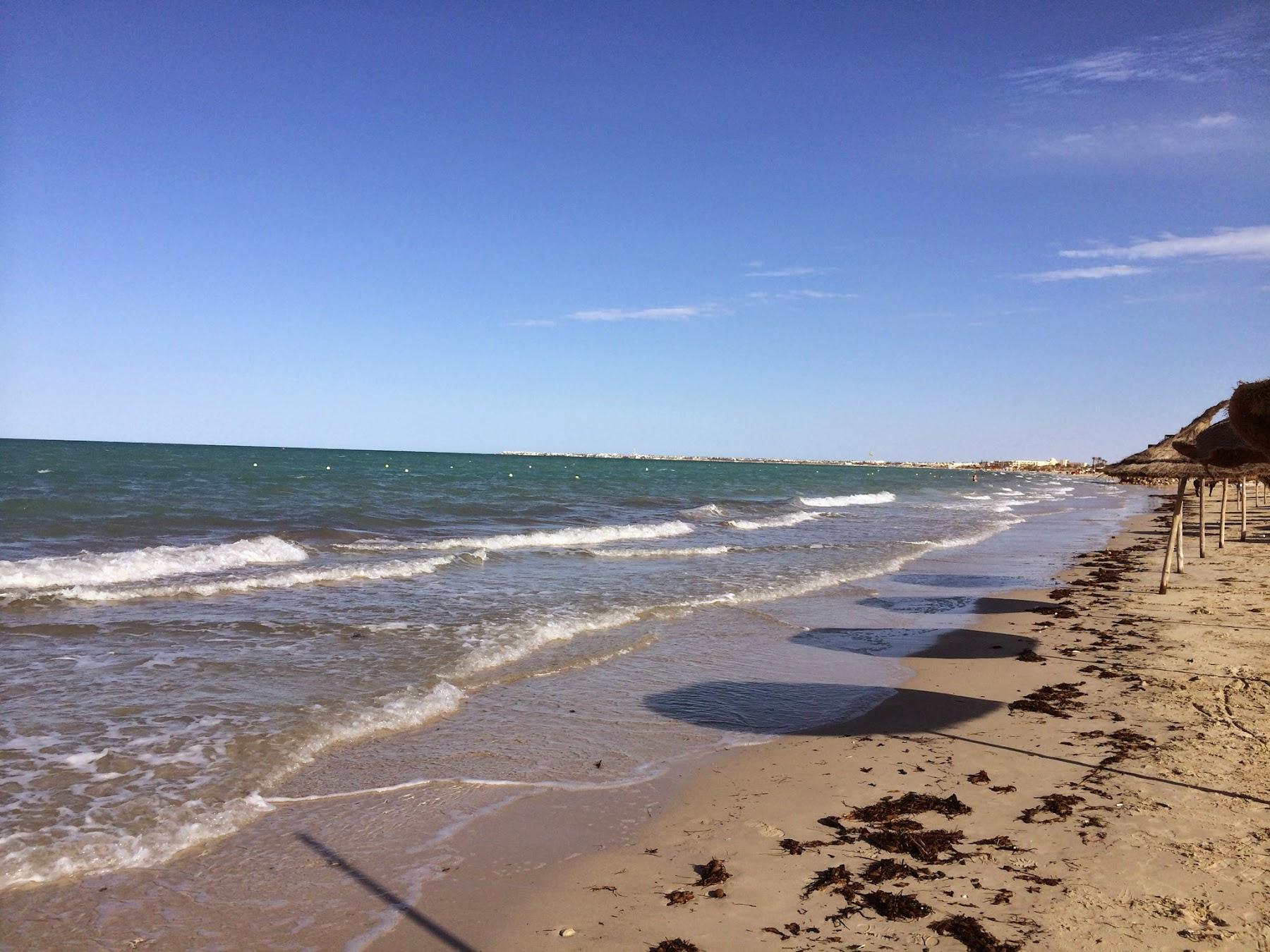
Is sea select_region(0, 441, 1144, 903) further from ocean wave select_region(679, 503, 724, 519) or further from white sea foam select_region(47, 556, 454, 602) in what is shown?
ocean wave select_region(679, 503, 724, 519)

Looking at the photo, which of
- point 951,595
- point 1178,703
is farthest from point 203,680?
point 951,595

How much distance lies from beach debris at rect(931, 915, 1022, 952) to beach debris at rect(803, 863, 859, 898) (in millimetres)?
498

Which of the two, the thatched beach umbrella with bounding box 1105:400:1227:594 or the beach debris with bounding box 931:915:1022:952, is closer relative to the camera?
the beach debris with bounding box 931:915:1022:952

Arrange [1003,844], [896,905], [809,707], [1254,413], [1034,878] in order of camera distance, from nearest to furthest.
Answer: [896,905]
[1034,878]
[1003,844]
[1254,413]
[809,707]

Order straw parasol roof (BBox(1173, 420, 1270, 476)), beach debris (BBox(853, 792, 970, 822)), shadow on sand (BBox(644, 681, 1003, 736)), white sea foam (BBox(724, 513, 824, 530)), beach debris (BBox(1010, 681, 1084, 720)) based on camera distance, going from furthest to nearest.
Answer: white sea foam (BBox(724, 513, 824, 530))
straw parasol roof (BBox(1173, 420, 1270, 476))
beach debris (BBox(1010, 681, 1084, 720))
shadow on sand (BBox(644, 681, 1003, 736))
beach debris (BBox(853, 792, 970, 822))

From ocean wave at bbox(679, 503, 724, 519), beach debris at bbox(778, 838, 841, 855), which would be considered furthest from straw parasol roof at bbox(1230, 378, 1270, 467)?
ocean wave at bbox(679, 503, 724, 519)

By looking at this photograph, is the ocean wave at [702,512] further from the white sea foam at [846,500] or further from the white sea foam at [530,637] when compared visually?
the white sea foam at [530,637]

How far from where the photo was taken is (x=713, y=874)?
14.7ft

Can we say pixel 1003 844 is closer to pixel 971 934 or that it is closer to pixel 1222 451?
pixel 971 934

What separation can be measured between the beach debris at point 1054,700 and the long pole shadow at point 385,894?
5.93 m

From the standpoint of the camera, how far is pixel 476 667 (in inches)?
358

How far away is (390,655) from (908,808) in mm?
6380

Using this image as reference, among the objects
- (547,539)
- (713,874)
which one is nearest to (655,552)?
(547,539)

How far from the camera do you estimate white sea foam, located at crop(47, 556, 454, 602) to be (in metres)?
12.5
